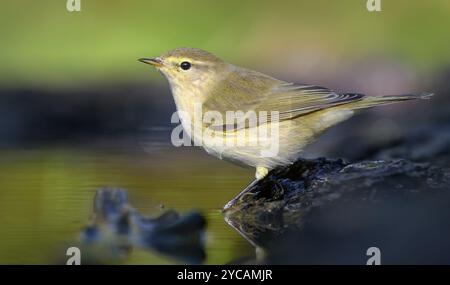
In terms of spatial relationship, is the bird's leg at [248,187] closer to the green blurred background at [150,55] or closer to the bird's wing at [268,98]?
the bird's wing at [268,98]

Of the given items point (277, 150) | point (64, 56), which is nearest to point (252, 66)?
point (64, 56)

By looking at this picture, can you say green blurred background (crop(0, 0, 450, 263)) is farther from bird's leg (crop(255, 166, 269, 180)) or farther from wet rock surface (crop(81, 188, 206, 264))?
wet rock surface (crop(81, 188, 206, 264))

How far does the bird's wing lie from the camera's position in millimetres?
6121

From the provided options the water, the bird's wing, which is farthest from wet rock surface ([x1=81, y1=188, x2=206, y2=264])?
the bird's wing

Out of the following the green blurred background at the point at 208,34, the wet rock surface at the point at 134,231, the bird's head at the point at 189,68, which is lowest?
the wet rock surface at the point at 134,231

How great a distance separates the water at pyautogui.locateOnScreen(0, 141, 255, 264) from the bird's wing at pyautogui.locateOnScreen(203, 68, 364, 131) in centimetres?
68

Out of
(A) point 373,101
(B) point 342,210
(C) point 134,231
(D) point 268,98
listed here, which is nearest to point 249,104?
(D) point 268,98

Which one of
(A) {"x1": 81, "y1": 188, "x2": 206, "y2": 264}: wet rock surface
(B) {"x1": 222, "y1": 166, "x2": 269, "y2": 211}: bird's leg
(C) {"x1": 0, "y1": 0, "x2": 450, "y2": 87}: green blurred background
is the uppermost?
→ (C) {"x1": 0, "y1": 0, "x2": 450, "y2": 87}: green blurred background

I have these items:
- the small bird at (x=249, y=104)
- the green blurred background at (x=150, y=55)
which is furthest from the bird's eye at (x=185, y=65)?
the green blurred background at (x=150, y=55)

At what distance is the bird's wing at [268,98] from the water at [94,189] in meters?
0.68

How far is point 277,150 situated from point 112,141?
12.4 ft

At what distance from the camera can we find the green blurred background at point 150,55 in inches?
367

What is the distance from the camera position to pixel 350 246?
4.79m

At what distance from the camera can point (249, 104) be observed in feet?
21.2
